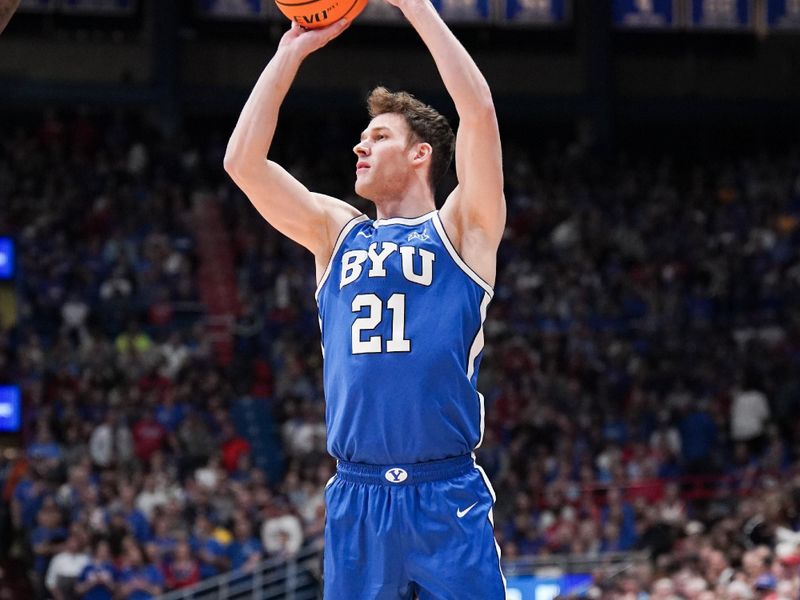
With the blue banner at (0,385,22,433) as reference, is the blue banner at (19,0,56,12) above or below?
above

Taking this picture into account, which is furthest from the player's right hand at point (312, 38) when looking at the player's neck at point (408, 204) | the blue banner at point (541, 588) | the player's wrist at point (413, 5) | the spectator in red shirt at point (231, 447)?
the spectator in red shirt at point (231, 447)

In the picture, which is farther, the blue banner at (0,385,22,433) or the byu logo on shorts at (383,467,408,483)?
the blue banner at (0,385,22,433)

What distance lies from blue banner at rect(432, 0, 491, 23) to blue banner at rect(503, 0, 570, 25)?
346 mm

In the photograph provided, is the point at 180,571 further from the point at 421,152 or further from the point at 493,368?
the point at 421,152

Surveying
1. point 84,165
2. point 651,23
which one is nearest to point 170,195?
point 84,165

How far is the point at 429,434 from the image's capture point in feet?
14.3

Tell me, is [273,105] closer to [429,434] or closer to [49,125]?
[429,434]

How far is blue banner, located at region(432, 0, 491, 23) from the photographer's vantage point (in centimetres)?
2045

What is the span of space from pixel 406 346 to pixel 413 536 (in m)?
0.57

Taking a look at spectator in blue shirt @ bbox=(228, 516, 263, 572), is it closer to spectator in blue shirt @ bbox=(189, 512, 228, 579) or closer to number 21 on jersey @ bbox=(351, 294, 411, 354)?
spectator in blue shirt @ bbox=(189, 512, 228, 579)

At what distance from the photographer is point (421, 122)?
4.71 metres

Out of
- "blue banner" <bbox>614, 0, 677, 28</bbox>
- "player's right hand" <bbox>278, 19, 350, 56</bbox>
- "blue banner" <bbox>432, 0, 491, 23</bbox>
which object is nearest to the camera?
"player's right hand" <bbox>278, 19, 350, 56</bbox>

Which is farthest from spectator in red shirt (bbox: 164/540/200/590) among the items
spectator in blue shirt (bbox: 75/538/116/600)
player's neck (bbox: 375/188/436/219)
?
player's neck (bbox: 375/188/436/219)

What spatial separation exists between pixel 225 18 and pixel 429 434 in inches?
710
